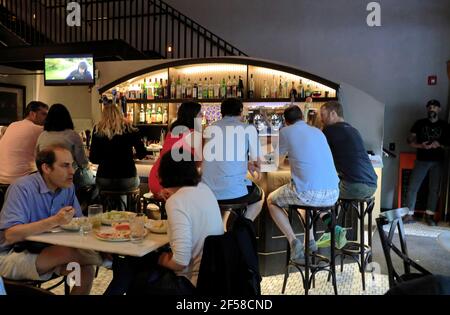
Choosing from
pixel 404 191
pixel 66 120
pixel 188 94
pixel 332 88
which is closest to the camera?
pixel 66 120

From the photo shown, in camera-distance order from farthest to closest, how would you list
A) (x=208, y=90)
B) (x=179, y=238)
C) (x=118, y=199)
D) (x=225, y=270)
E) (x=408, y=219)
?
1. (x=408, y=219)
2. (x=208, y=90)
3. (x=118, y=199)
4. (x=179, y=238)
5. (x=225, y=270)

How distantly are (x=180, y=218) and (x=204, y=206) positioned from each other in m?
0.15

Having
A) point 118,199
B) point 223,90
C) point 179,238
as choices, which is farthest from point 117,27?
point 179,238

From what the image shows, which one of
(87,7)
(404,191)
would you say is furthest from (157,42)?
(404,191)

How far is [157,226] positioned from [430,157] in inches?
210

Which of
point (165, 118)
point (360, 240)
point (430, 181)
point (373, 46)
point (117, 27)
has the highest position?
point (117, 27)

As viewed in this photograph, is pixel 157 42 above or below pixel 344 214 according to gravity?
above

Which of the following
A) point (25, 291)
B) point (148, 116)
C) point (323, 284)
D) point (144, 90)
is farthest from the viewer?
point (148, 116)

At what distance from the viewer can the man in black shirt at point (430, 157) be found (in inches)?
255

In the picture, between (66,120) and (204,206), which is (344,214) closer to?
(204,206)

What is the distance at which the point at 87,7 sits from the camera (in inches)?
338

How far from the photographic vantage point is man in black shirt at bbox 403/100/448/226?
6.48 m

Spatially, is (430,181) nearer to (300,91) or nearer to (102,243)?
(300,91)

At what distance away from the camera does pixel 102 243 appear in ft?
7.44
